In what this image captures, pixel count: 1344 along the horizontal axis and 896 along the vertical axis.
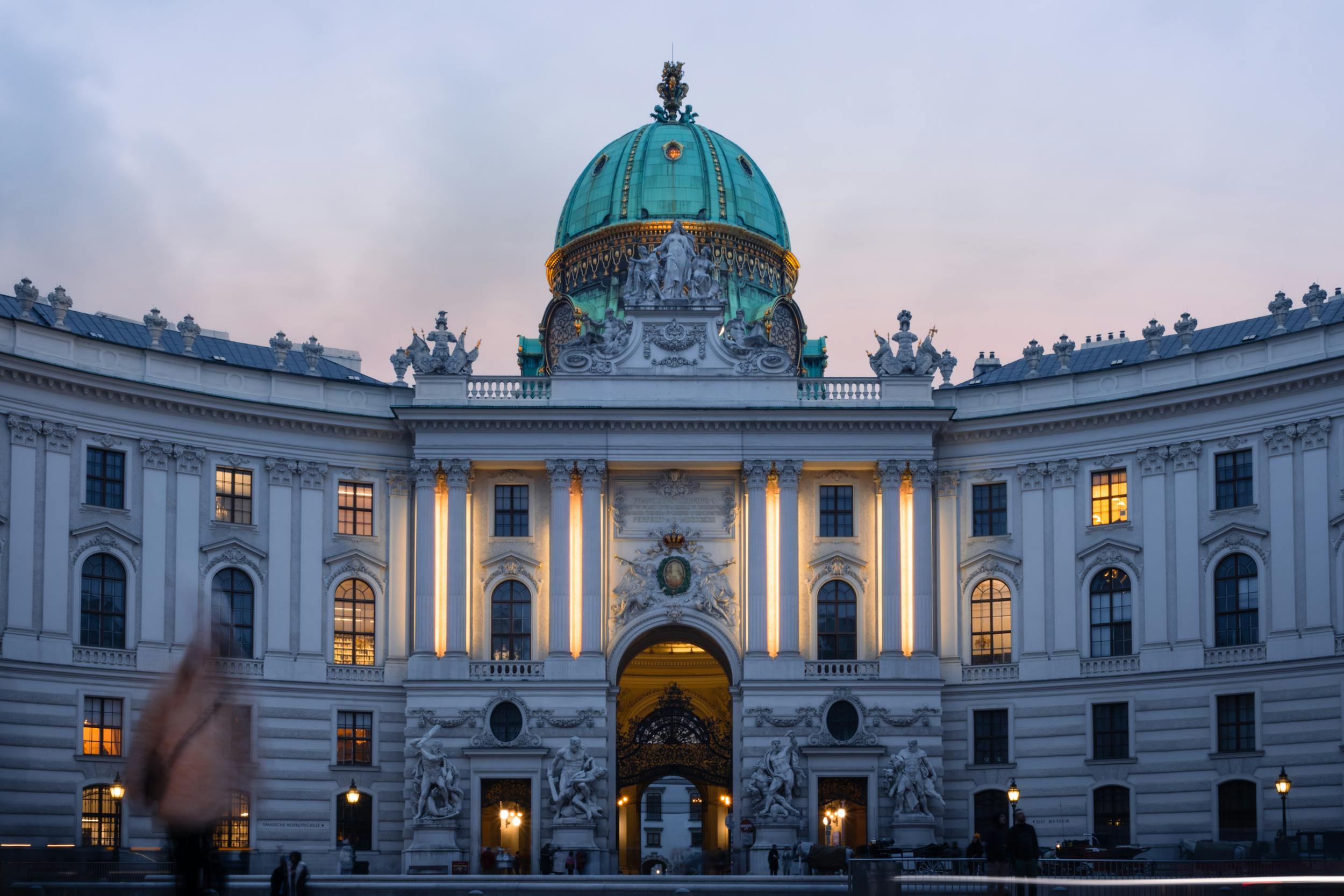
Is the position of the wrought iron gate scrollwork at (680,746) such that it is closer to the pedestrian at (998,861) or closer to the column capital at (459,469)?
the column capital at (459,469)

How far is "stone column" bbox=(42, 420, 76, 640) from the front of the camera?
Result: 190 feet

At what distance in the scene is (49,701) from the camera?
5738 centimetres

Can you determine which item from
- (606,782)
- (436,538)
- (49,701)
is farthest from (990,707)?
(49,701)

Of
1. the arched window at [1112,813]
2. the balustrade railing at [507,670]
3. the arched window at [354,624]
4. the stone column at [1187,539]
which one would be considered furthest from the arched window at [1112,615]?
the arched window at [354,624]

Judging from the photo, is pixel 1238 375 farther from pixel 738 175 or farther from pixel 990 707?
pixel 738 175

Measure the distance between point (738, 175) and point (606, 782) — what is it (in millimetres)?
29002

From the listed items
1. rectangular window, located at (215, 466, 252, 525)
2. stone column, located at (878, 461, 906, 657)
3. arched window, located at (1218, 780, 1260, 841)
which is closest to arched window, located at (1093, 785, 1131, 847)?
arched window, located at (1218, 780, 1260, 841)

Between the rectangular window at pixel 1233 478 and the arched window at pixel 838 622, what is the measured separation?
13.3 m

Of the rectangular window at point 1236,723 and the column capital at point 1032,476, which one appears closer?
the rectangular window at point 1236,723

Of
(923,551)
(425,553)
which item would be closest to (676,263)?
(923,551)

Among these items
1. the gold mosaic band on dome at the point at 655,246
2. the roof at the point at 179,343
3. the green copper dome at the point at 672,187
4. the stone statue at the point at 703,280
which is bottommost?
the roof at the point at 179,343

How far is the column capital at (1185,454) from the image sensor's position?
6191cm

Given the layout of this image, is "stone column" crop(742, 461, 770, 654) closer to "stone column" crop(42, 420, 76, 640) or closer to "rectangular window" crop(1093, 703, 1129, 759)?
"rectangular window" crop(1093, 703, 1129, 759)

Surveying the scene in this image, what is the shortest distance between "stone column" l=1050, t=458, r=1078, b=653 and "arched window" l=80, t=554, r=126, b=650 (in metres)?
32.3
